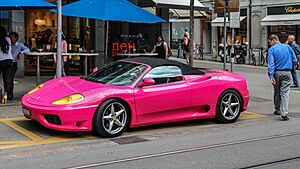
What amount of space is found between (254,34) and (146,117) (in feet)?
95.8

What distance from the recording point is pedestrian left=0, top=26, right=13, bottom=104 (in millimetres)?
10906

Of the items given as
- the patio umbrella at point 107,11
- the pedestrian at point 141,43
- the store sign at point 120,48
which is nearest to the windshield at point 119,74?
the patio umbrella at point 107,11

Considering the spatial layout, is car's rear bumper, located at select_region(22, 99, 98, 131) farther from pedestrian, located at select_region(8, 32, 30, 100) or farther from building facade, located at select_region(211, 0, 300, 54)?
building facade, located at select_region(211, 0, 300, 54)

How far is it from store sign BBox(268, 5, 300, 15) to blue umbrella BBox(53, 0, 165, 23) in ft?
74.8

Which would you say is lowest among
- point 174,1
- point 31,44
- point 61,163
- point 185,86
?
point 61,163

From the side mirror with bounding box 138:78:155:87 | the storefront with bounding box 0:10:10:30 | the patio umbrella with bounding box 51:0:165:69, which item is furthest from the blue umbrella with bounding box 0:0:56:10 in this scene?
the storefront with bounding box 0:10:10:30

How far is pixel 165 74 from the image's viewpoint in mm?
8844

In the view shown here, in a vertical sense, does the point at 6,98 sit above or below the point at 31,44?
below

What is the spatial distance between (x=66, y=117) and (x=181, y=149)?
1.95 metres

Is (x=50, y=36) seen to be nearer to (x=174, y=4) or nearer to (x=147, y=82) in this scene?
(x=174, y=4)

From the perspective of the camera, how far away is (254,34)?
36062 mm


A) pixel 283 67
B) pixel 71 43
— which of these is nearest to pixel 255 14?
pixel 71 43

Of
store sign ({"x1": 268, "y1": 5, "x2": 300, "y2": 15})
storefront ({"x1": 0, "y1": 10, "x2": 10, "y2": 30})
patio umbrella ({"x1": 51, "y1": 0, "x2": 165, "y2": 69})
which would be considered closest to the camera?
patio umbrella ({"x1": 51, "y1": 0, "x2": 165, "y2": 69})

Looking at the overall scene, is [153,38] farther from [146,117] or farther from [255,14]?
[255,14]
